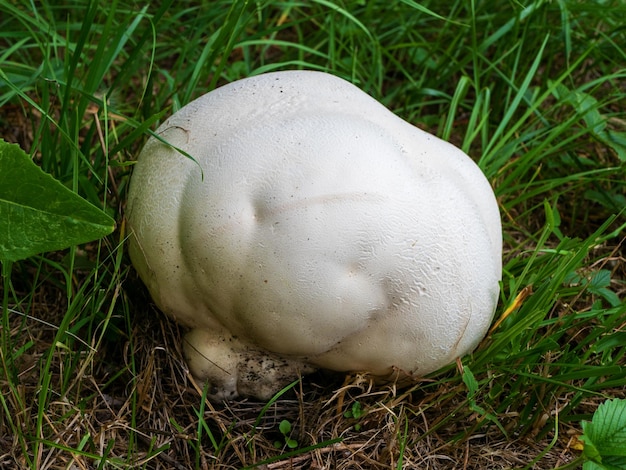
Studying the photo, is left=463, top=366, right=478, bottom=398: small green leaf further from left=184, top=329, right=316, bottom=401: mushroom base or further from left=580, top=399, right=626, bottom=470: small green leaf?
left=184, top=329, right=316, bottom=401: mushroom base

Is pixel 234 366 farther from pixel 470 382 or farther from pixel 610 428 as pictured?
pixel 610 428

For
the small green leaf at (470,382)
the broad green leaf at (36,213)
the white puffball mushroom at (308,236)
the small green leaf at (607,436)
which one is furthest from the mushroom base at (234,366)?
the small green leaf at (607,436)

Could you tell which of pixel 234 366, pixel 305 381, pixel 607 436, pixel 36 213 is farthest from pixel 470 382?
pixel 36 213

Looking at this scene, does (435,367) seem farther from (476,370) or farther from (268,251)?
(268,251)

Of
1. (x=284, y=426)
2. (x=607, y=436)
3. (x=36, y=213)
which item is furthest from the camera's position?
(x=284, y=426)

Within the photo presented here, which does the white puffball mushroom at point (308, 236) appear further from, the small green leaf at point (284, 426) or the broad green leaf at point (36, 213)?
the broad green leaf at point (36, 213)

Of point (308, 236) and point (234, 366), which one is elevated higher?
point (308, 236)

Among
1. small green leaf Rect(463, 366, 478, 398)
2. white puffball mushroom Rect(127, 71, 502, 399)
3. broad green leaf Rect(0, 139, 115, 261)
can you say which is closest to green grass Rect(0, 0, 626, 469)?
small green leaf Rect(463, 366, 478, 398)

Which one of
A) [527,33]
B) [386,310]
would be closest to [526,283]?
[386,310]
